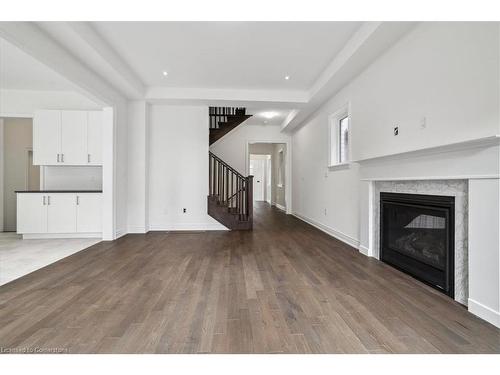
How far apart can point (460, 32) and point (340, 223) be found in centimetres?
302

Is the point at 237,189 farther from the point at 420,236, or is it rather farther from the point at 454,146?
the point at 454,146

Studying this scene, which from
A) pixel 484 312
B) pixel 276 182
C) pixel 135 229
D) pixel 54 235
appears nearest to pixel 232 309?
pixel 484 312

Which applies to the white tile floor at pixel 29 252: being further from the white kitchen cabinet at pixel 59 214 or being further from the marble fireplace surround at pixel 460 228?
the marble fireplace surround at pixel 460 228

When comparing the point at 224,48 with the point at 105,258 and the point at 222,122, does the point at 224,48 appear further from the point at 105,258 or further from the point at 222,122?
the point at 105,258

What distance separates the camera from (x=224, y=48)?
3.33m

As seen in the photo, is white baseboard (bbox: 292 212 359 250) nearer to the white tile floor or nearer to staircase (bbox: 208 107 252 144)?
staircase (bbox: 208 107 252 144)

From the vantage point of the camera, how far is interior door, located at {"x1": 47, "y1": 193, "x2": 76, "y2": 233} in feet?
14.6

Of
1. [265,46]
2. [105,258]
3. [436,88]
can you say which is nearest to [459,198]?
[436,88]

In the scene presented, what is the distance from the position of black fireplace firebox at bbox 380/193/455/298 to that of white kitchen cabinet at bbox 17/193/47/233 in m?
5.56

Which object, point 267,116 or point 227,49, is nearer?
point 227,49

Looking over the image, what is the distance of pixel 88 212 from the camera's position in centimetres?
450

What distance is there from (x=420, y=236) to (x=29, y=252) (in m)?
5.19

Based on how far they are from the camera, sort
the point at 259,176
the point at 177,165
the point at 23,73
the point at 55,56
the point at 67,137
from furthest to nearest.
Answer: the point at 259,176
the point at 177,165
the point at 67,137
the point at 23,73
the point at 55,56

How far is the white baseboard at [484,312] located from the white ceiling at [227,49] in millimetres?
2905
